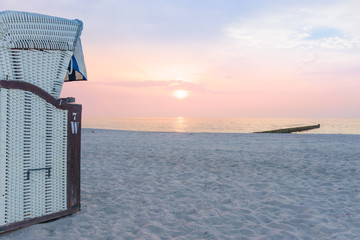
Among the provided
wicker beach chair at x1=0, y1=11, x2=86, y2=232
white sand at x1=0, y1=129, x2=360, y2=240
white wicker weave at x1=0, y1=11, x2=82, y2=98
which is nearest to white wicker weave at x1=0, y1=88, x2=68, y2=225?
wicker beach chair at x1=0, y1=11, x2=86, y2=232

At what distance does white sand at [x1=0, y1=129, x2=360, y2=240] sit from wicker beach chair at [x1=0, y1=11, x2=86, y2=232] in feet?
1.28

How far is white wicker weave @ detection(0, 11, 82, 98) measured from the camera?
126 inches

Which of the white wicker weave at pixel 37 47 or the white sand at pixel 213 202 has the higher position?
the white wicker weave at pixel 37 47

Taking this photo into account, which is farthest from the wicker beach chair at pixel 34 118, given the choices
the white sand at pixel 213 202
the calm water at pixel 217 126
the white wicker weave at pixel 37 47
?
the calm water at pixel 217 126

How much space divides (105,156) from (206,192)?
5.32 m

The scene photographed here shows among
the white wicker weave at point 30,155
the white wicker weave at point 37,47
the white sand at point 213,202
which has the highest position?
the white wicker weave at point 37,47

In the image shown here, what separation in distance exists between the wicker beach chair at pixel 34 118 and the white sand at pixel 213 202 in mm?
391

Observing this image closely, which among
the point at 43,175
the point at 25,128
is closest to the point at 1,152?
the point at 25,128

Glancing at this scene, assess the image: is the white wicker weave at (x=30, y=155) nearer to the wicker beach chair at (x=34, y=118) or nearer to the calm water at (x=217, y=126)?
the wicker beach chair at (x=34, y=118)

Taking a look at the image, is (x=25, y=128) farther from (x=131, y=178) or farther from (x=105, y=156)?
(x=105, y=156)

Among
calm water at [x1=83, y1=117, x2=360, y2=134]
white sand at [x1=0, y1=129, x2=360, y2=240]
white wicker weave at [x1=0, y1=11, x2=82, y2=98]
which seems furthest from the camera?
calm water at [x1=83, y1=117, x2=360, y2=134]

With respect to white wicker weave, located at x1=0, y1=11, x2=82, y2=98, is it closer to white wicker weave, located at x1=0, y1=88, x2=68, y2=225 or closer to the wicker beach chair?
the wicker beach chair

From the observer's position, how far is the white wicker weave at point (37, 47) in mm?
3189

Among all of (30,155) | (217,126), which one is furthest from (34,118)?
(217,126)
